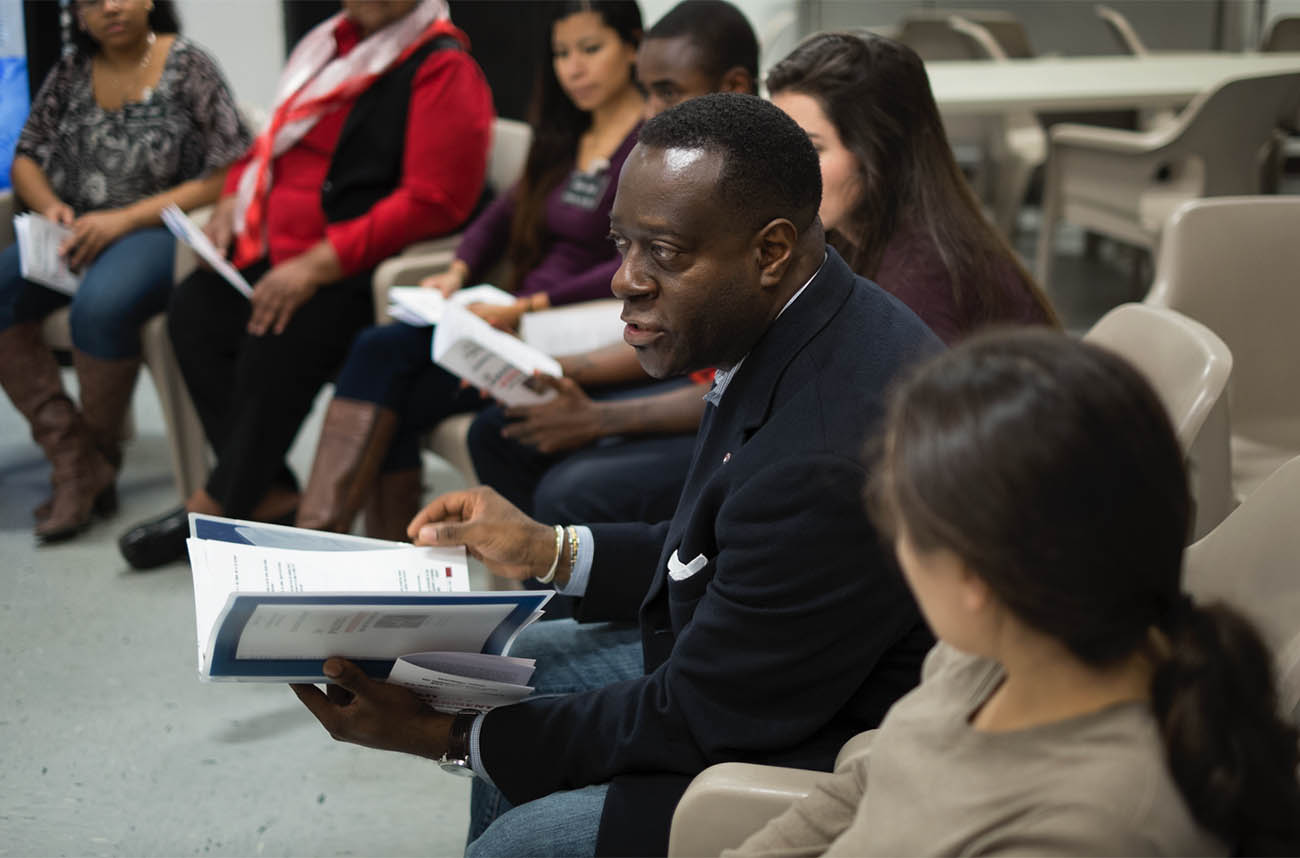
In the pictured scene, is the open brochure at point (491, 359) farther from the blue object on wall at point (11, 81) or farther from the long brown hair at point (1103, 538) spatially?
the blue object on wall at point (11, 81)

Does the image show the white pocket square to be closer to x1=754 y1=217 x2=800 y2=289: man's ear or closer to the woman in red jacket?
x1=754 y1=217 x2=800 y2=289: man's ear

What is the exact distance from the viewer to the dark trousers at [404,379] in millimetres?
2787

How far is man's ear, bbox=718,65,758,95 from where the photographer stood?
250cm

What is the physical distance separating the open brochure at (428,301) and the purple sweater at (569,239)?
0.12 m

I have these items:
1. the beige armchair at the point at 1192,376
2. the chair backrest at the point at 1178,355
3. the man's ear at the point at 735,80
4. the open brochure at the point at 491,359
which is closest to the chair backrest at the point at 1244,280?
the beige armchair at the point at 1192,376

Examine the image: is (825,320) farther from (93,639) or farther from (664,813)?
(93,639)

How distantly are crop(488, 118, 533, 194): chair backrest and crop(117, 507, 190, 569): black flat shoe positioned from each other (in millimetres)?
1087

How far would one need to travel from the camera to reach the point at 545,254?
9.65ft

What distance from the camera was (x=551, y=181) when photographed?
2910 mm

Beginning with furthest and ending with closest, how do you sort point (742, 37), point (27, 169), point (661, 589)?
point (27, 169), point (742, 37), point (661, 589)

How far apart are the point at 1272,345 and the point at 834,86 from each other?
1007mm

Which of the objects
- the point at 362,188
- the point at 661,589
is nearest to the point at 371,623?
the point at 661,589

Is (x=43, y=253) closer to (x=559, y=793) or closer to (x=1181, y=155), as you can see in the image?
(x=559, y=793)

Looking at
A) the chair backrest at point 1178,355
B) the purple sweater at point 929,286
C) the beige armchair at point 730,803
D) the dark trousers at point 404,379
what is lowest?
the dark trousers at point 404,379
